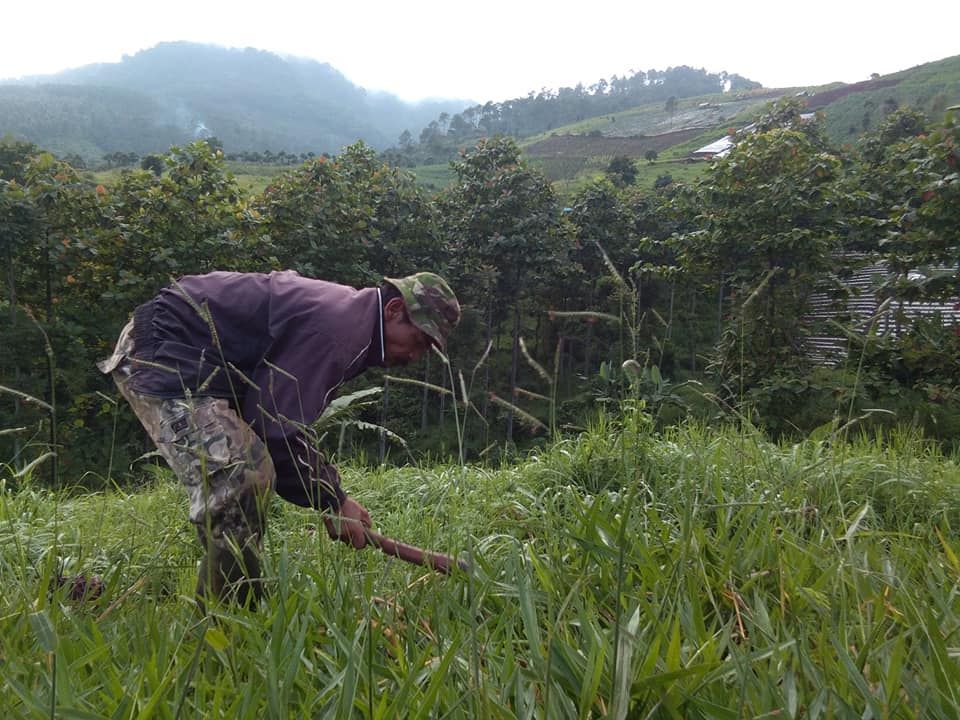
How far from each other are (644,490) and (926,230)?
18.4 ft

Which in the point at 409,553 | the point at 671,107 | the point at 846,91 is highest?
the point at 671,107

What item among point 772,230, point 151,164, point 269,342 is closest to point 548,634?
point 269,342

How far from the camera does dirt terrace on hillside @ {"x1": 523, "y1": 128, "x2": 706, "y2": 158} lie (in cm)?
6975

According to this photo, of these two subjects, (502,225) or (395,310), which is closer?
(395,310)

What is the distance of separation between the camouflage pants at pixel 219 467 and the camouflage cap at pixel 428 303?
780mm

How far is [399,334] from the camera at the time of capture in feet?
8.23

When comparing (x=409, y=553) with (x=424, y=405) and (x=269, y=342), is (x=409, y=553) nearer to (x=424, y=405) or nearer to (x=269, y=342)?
(x=269, y=342)

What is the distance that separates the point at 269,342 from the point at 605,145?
78235mm

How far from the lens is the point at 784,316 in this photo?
28.5 ft

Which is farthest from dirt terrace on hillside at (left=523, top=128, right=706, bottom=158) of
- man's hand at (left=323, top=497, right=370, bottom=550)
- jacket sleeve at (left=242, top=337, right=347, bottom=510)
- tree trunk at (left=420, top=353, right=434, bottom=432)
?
man's hand at (left=323, top=497, right=370, bottom=550)

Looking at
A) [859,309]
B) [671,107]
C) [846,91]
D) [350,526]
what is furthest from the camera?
[671,107]

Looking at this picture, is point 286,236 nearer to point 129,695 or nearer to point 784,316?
point 784,316

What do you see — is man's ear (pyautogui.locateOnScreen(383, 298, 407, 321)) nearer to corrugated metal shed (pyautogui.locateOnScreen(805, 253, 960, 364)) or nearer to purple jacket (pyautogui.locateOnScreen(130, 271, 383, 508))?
purple jacket (pyautogui.locateOnScreen(130, 271, 383, 508))

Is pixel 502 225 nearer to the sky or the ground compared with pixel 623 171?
nearer to the sky
